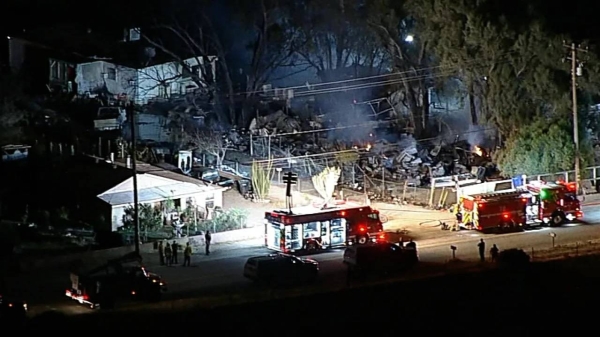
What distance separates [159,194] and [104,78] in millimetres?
18446

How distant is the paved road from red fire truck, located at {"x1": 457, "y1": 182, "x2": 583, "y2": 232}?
0.51 m

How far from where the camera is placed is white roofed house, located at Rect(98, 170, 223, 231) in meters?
33.5

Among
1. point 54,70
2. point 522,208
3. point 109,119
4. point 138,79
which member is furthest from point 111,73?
point 522,208

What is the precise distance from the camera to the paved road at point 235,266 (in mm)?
25812

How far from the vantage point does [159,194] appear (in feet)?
113

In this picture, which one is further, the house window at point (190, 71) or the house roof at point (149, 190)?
the house window at point (190, 71)

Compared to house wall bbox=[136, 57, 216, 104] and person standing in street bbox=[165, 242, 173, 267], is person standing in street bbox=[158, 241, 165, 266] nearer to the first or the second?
person standing in street bbox=[165, 242, 173, 267]

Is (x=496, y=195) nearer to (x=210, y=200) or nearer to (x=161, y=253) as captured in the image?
(x=210, y=200)

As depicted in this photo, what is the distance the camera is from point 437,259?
28.8m

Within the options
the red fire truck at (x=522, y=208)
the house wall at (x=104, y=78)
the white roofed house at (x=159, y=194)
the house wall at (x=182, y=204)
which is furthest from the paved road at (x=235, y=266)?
the house wall at (x=104, y=78)

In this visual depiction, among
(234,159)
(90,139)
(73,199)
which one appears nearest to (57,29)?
(90,139)

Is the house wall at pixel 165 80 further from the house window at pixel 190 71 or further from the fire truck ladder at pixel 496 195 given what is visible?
the fire truck ladder at pixel 496 195

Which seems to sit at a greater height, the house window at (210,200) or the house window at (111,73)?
the house window at (111,73)

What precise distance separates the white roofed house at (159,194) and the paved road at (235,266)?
11.3ft
